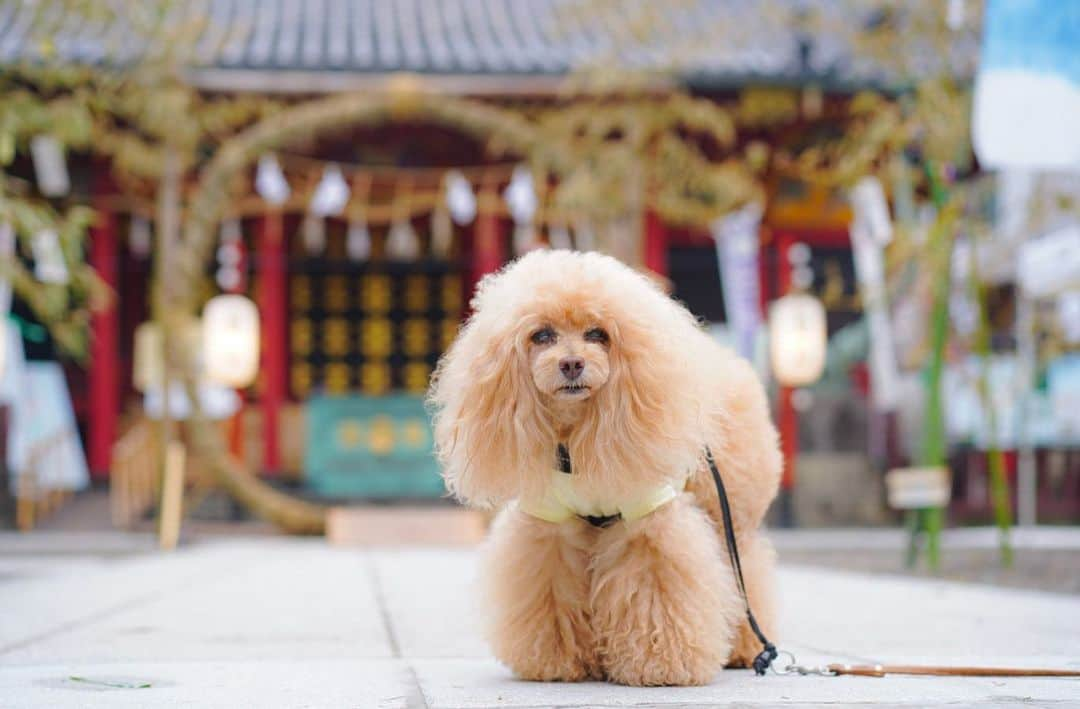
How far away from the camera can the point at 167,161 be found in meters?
13.5

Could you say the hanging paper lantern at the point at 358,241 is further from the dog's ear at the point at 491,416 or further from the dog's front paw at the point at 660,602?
the dog's front paw at the point at 660,602

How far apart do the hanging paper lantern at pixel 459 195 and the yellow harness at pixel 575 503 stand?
12.1m

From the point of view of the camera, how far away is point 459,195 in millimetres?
15820

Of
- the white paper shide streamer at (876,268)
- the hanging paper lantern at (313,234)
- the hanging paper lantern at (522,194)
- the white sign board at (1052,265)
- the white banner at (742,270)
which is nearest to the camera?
the white sign board at (1052,265)

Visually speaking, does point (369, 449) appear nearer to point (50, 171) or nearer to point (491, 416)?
point (50, 171)

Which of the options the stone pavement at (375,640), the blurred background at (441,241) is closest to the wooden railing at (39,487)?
the blurred background at (441,241)

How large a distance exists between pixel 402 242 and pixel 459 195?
96cm

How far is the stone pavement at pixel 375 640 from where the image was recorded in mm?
3664

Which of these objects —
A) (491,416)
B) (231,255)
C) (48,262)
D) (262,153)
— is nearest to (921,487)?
(491,416)

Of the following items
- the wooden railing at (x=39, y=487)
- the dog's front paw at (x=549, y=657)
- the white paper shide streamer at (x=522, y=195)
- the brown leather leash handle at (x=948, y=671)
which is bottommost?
the wooden railing at (x=39, y=487)

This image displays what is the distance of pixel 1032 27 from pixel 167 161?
900 centimetres

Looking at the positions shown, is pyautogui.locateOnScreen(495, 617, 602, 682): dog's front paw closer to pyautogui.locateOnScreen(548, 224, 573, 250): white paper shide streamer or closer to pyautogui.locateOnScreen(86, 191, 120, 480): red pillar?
pyautogui.locateOnScreen(548, 224, 573, 250): white paper shide streamer

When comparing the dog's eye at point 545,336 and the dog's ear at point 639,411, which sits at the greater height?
the dog's eye at point 545,336

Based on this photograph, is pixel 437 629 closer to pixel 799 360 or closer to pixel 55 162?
pixel 799 360
